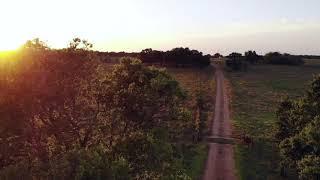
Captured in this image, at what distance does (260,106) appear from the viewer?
4063 inches

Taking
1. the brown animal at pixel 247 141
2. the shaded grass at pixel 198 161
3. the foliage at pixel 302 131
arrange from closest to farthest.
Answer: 1. the foliage at pixel 302 131
2. the shaded grass at pixel 198 161
3. the brown animal at pixel 247 141

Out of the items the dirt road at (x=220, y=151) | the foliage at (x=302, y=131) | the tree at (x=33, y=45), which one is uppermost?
the tree at (x=33, y=45)

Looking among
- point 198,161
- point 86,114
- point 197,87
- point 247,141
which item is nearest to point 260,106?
point 197,87

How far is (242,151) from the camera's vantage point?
62.1 m

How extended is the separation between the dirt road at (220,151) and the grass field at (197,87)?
0.83m

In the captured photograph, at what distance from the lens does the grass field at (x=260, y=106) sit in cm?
5641

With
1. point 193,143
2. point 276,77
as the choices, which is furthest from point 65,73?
point 276,77

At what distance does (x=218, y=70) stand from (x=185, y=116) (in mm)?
135531

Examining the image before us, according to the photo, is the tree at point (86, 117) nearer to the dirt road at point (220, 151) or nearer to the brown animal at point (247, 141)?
the dirt road at point (220, 151)

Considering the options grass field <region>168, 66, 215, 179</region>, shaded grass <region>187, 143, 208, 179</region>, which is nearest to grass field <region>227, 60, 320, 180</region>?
shaded grass <region>187, 143, 208, 179</region>

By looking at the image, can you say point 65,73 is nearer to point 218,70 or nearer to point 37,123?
point 37,123

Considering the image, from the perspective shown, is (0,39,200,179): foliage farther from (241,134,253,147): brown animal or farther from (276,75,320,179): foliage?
(241,134,253,147): brown animal

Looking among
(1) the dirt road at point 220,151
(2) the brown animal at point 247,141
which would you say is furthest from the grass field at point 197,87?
(2) the brown animal at point 247,141

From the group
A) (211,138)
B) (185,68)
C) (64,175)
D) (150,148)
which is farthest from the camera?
(185,68)
